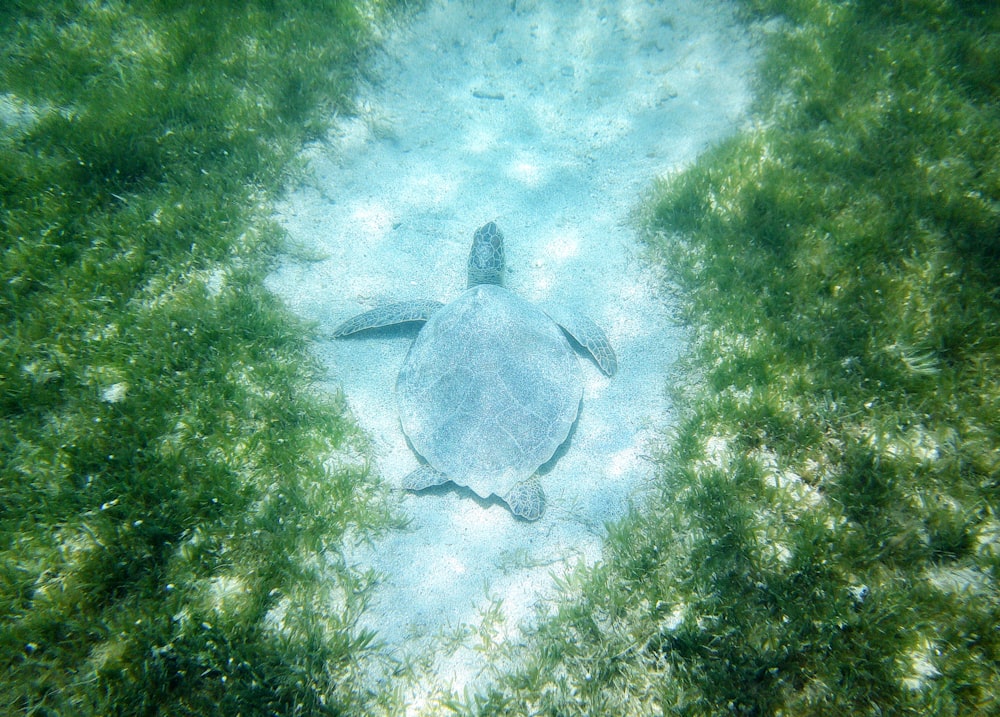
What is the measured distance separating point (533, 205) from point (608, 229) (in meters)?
1.23

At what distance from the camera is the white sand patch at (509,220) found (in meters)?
3.51

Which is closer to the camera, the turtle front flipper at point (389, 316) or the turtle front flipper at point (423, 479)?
the turtle front flipper at point (423, 479)

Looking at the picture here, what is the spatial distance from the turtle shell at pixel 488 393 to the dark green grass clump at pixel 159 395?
82 centimetres

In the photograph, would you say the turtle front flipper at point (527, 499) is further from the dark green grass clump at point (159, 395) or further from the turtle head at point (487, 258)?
the turtle head at point (487, 258)

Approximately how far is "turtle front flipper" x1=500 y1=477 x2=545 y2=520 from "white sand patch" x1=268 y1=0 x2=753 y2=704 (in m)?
0.21

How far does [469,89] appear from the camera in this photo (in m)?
7.48

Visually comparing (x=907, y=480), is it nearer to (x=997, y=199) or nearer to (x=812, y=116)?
(x=997, y=199)

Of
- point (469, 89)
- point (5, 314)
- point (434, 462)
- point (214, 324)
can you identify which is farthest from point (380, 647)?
point (469, 89)

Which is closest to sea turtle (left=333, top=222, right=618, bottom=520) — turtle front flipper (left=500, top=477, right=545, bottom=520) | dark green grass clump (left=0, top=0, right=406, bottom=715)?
turtle front flipper (left=500, top=477, right=545, bottom=520)

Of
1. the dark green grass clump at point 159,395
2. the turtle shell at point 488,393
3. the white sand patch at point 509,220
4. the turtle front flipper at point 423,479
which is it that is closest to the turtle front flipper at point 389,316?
the white sand patch at point 509,220

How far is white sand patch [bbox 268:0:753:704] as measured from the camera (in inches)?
138

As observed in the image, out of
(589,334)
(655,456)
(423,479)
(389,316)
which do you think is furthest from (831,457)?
(389,316)

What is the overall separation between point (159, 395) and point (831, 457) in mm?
5591

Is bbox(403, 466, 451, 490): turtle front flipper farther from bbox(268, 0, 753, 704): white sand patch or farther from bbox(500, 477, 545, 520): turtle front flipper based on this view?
bbox(500, 477, 545, 520): turtle front flipper
